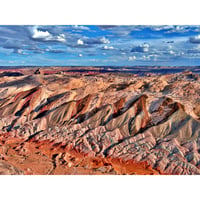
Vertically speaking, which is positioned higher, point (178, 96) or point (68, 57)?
point (68, 57)

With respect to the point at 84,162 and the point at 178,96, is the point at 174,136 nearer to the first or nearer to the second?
the point at 178,96

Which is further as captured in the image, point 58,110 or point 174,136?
point 58,110

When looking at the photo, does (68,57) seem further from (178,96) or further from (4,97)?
(178,96)

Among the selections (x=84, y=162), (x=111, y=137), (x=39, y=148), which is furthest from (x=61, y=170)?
(x=111, y=137)
